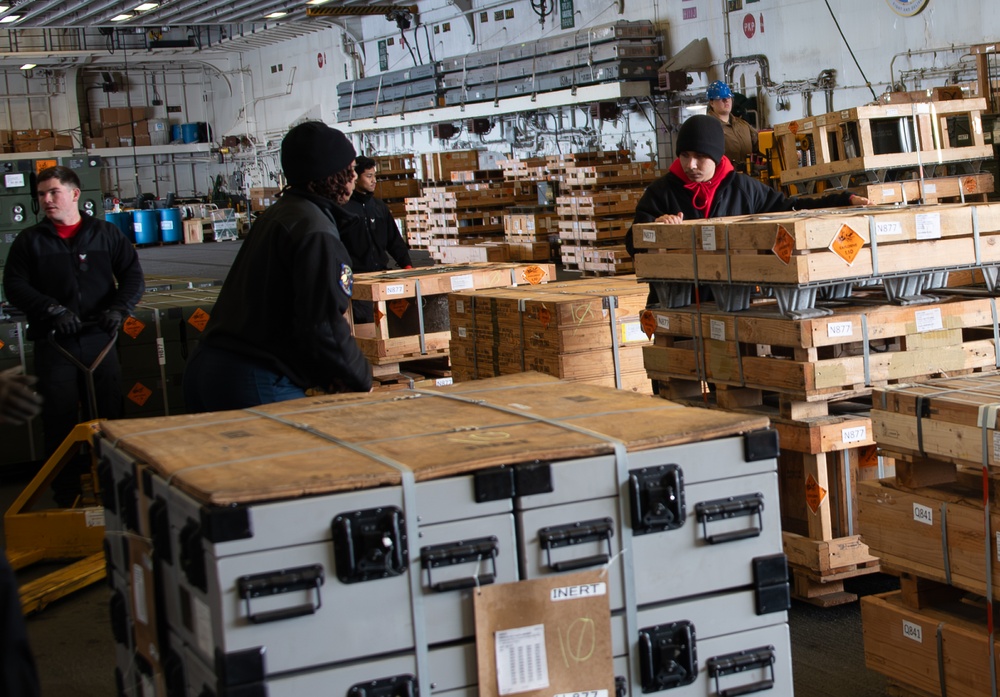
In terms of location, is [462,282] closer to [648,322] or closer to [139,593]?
[648,322]

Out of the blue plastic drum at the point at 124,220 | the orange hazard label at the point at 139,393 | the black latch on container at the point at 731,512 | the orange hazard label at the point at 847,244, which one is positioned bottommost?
the orange hazard label at the point at 139,393

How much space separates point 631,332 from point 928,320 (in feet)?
6.51

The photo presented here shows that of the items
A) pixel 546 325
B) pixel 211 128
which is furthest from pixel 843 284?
pixel 211 128

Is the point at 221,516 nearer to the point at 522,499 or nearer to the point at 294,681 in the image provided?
the point at 294,681

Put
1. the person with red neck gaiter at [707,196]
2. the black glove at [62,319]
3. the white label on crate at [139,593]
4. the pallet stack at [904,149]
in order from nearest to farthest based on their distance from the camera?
the white label on crate at [139,593], the person with red neck gaiter at [707,196], the black glove at [62,319], the pallet stack at [904,149]

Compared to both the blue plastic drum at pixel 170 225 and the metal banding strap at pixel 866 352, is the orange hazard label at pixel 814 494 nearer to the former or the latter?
the metal banding strap at pixel 866 352

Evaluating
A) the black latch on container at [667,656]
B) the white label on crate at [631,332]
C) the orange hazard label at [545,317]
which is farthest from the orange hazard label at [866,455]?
the black latch on container at [667,656]

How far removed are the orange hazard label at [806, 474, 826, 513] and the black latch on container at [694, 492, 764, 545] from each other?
2.25m

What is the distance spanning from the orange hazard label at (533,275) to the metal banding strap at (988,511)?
16.4 feet

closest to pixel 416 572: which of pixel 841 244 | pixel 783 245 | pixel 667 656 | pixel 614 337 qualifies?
pixel 667 656

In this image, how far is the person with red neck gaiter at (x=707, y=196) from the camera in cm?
636

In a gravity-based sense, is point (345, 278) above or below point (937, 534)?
above

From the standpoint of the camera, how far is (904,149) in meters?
10.5

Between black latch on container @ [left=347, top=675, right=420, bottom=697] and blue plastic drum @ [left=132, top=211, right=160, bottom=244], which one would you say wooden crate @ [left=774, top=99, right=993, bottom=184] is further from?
blue plastic drum @ [left=132, top=211, right=160, bottom=244]
